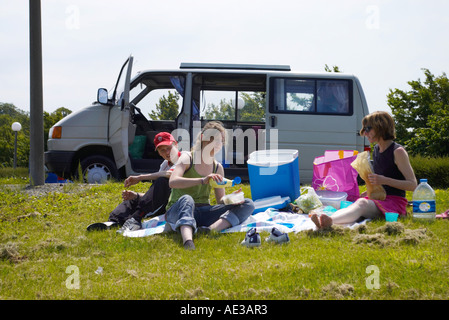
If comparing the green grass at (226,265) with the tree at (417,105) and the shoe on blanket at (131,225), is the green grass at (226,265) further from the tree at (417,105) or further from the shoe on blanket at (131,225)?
the tree at (417,105)

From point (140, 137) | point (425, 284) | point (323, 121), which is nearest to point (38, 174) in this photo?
point (140, 137)

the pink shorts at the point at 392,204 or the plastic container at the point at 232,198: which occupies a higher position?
the plastic container at the point at 232,198

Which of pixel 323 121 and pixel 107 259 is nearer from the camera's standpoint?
pixel 107 259

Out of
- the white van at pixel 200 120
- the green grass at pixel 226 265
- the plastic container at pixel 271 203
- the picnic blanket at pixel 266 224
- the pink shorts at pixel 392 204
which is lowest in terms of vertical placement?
the green grass at pixel 226 265

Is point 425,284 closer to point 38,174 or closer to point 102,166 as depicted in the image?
point 102,166

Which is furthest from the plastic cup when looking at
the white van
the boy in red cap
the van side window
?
the van side window

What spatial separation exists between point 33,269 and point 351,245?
229 cm

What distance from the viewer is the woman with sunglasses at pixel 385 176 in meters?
4.37

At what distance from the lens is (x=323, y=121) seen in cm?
810

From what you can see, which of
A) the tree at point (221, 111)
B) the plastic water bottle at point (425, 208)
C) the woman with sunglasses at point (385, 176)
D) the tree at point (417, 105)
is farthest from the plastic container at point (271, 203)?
the tree at point (417, 105)

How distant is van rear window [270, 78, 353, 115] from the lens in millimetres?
8133

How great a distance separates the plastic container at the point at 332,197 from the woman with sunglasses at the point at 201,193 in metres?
1.38

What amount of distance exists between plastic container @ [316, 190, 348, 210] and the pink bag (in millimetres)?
196

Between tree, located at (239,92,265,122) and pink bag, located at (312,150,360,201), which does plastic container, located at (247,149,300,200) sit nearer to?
pink bag, located at (312,150,360,201)
